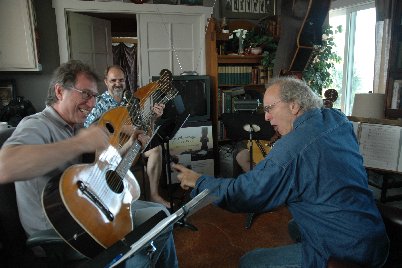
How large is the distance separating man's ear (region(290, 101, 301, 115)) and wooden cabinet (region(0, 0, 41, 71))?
283 centimetres

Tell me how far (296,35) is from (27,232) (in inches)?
99.8

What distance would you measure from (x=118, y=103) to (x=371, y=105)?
2.23 meters

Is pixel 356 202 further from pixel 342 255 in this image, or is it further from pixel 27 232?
pixel 27 232

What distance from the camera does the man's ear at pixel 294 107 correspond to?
1229mm

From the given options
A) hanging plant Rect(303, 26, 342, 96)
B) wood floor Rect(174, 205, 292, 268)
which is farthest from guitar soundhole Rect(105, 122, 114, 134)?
hanging plant Rect(303, 26, 342, 96)

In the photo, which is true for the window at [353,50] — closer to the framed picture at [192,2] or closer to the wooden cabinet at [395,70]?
the wooden cabinet at [395,70]

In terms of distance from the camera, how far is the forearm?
2.98ft

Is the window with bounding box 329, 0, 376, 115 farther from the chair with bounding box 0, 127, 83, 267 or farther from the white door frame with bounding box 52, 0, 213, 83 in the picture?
the chair with bounding box 0, 127, 83, 267

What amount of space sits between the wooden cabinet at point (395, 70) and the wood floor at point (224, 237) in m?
1.34

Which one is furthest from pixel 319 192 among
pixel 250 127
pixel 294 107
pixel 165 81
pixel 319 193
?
pixel 250 127

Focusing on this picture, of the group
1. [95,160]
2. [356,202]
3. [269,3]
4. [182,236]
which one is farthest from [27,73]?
[356,202]

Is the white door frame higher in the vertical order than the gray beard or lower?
higher

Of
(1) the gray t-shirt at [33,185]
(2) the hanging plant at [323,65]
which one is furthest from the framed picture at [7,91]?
Result: (2) the hanging plant at [323,65]

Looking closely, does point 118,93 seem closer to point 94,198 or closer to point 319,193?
point 94,198
